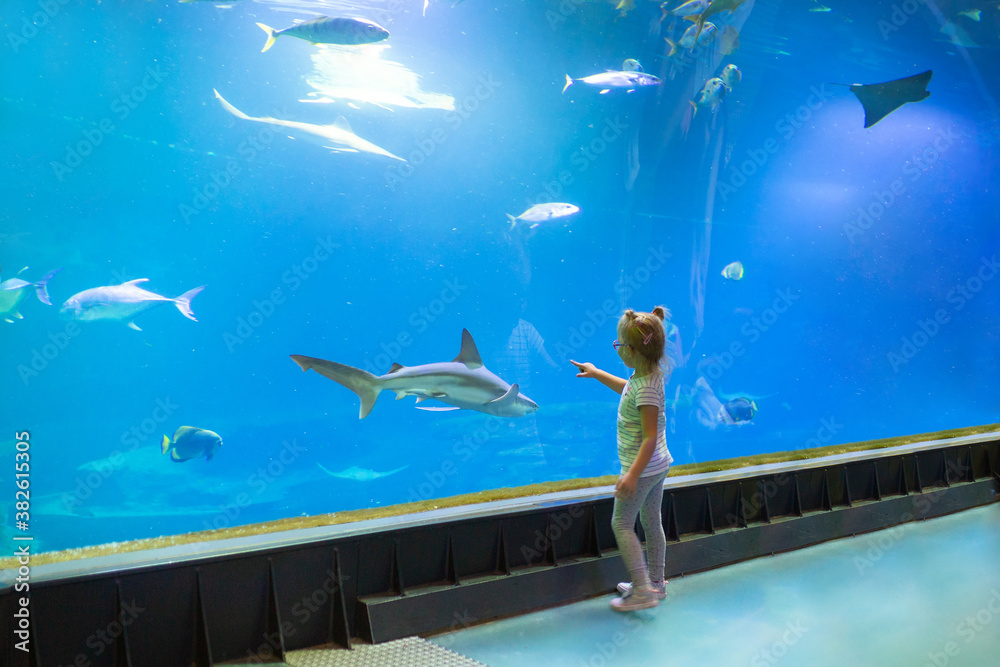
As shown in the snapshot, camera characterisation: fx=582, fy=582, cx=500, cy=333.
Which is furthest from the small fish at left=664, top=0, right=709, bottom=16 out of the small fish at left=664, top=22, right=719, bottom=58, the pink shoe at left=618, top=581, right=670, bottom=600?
the pink shoe at left=618, top=581, right=670, bottom=600

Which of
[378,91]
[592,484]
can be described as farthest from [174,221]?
[592,484]

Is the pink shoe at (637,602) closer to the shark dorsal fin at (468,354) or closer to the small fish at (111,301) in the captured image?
the shark dorsal fin at (468,354)

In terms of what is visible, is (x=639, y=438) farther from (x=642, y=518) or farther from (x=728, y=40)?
(x=728, y=40)

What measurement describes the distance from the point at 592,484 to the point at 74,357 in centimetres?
2110

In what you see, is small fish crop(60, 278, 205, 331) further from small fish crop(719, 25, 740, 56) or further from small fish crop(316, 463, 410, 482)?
small fish crop(316, 463, 410, 482)

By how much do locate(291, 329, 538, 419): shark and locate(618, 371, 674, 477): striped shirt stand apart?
160cm

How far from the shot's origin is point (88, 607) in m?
1.83

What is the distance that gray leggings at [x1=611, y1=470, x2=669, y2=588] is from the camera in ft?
8.52

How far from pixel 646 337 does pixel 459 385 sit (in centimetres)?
208

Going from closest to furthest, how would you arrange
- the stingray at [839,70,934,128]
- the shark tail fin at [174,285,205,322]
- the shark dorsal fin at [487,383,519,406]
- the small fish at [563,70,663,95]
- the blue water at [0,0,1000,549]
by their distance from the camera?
the shark dorsal fin at [487,383,519,406] → the shark tail fin at [174,285,205,322] → the small fish at [563,70,663,95] → the stingray at [839,70,934,128] → the blue water at [0,0,1000,549]

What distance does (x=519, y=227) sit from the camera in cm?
1252

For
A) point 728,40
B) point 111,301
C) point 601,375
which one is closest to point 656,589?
point 601,375

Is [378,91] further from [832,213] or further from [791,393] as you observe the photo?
[791,393]

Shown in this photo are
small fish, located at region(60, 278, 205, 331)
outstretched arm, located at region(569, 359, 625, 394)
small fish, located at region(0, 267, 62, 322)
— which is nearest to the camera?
outstretched arm, located at region(569, 359, 625, 394)
